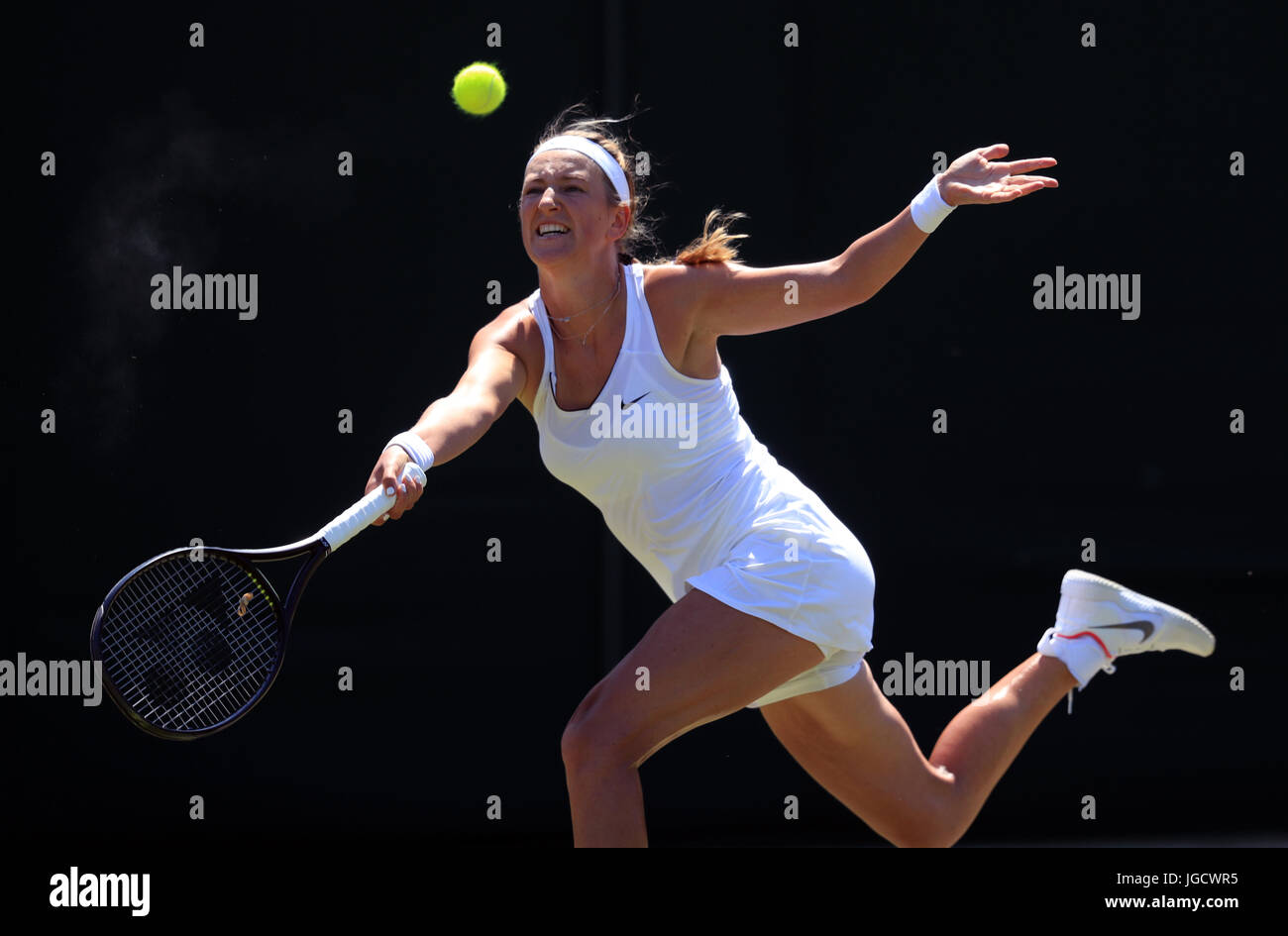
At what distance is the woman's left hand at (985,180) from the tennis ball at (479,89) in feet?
5.19

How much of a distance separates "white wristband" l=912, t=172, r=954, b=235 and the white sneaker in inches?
39.8

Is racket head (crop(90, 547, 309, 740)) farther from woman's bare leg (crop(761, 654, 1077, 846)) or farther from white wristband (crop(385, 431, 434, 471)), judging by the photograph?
woman's bare leg (crop(761, 654, 1077, 846))

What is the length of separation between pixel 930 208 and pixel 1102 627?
1.10 metres

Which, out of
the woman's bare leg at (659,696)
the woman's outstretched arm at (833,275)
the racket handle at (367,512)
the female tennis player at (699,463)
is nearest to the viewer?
the racket handle at (367,512)

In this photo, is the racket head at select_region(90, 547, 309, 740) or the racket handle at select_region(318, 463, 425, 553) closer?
the racket handle at select_region(318, 463, 425, 553)

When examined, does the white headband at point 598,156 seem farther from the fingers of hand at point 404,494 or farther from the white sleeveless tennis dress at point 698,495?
the fingers of hand at point 404,494

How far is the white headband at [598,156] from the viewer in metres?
2.95

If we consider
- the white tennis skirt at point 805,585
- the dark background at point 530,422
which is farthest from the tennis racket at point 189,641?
the dark background at point 530,422

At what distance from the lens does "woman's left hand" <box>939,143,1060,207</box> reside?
276 centimetres

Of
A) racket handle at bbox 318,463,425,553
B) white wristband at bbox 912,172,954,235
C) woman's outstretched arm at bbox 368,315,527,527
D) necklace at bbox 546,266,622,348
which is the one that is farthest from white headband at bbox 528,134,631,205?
racket handle at bbox 318,463,425,553

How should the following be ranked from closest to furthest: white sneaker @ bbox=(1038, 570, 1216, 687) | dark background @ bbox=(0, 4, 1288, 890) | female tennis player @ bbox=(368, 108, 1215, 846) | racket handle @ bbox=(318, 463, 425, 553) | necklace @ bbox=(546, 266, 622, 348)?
racket handle @ bbox=(318, 463, 425, 553)
female tennis player @ bbox=(368, 108, 1215, 846)
necklace @ bbox=(546, 266, 622, 348)
white sneaker @ bbox=(1038, 570, 1216, 687)
dark background @ bbox=(0, 4, 1288, 890)

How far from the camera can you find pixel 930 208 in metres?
2.76

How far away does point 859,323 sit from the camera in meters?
4.20
